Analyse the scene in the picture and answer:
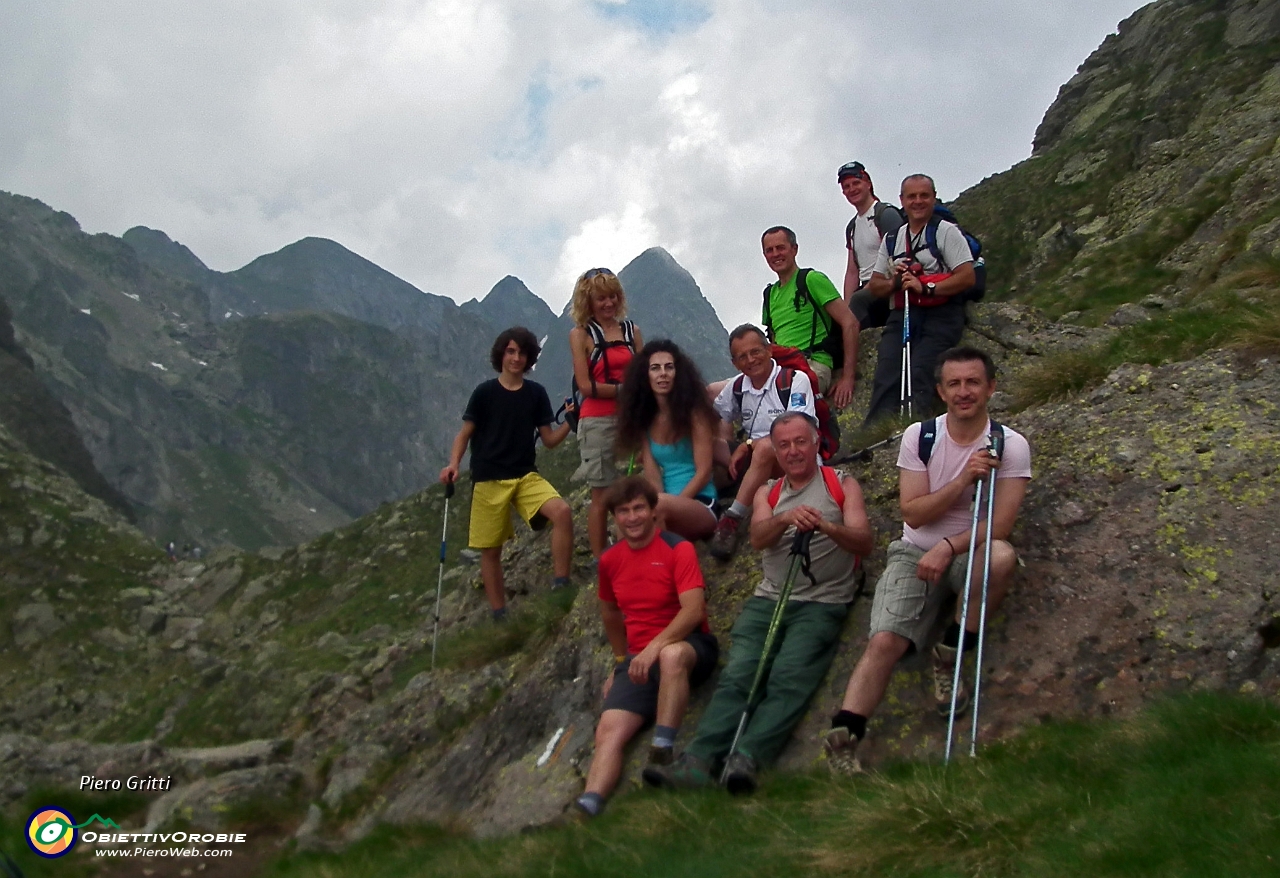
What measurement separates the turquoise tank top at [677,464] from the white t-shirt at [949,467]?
247 cm

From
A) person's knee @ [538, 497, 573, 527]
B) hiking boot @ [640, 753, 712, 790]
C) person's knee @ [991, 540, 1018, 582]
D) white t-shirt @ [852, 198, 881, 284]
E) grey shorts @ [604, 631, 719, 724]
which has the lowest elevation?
hiking boot @ [640, 753, 712, 790]

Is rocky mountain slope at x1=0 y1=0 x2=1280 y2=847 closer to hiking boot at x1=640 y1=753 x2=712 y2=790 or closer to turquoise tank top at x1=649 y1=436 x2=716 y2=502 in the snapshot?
hiking boot at x1=640 y1=753 x2=712 y2=790

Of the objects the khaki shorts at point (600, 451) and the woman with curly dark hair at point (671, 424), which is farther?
the khaki shorts at point (600, 451)

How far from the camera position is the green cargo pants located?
602 cm

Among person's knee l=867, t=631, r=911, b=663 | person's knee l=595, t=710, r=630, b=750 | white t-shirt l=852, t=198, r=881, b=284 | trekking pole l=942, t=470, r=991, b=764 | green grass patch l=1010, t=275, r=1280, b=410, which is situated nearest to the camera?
trekking pole l=942, t=470, r=991, b=764

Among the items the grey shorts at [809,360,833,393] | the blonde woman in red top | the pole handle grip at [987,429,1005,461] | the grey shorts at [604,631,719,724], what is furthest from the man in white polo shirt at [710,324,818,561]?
the pole handle grip at [987,429,1005,461]

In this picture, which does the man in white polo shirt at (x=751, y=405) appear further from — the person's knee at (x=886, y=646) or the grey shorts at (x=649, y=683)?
the person's knee at (x=886, y=646)

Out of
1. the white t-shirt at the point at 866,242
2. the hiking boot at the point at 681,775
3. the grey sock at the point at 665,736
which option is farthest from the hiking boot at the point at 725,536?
the white t-shirt at the point at 866,242

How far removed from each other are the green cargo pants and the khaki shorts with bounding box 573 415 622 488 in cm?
282

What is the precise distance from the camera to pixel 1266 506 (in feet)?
19.4

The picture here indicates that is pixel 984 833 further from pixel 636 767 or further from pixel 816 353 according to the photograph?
pixel 816 353

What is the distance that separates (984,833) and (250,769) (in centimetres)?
826

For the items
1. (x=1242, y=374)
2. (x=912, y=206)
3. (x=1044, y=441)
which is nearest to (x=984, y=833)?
(x=1044, y=441)

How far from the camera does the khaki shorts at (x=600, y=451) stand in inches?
366
